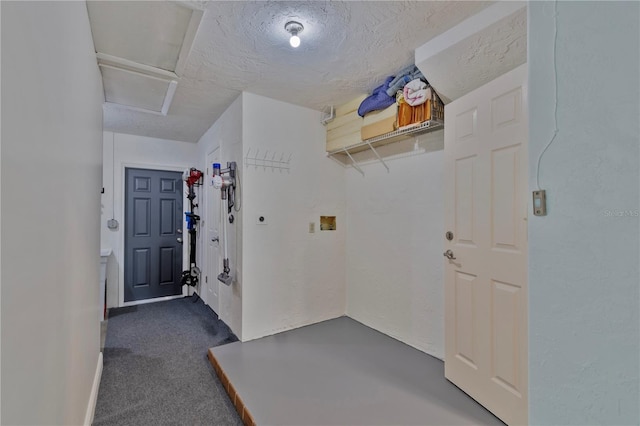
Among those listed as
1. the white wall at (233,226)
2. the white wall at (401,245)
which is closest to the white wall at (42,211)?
the white wall at (233,226)

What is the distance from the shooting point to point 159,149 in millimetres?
4203

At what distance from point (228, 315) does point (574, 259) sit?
119 inches

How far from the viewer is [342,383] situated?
79.9 inches

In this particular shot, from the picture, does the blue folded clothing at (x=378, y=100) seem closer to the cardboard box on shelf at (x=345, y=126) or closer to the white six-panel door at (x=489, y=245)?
the cardboard box on shelf at (x=345, y=126)

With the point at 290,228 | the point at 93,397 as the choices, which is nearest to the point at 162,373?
the point at 93,397

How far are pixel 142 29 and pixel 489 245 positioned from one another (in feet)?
8.37

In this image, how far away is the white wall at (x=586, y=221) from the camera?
2.09 ft

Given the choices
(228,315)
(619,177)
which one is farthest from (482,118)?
(228,315)

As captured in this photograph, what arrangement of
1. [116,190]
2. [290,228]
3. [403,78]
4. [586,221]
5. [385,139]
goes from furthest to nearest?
1. [116,190]
2. [290,228]
3. [385,139]
4. [403,78]
5. [586,221]

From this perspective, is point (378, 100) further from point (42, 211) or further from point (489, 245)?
point (42, 211)

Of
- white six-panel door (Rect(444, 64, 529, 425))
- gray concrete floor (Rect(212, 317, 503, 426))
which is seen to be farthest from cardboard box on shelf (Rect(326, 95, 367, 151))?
gray concrete floor (Rect(212, 317, 503, 426))

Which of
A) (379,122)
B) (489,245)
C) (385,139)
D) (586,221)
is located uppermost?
A: (379,122)

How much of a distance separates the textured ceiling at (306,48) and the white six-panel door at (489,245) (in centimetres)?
59

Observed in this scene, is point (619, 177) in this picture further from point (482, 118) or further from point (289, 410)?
point (289, 410)
